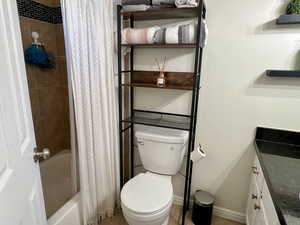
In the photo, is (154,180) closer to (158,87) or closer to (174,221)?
(174,221)

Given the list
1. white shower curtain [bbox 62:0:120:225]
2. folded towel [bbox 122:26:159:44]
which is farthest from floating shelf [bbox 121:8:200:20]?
white shower curtain [bbox 62:0:120:225]

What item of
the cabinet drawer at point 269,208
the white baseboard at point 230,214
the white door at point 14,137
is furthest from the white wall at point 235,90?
the white door at point 14,137

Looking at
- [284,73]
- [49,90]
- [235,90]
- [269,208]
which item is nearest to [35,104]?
[49,90]

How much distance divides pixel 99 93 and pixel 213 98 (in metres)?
0.95

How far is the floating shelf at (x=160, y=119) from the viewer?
65.2 inches

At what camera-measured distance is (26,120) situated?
0.83 meters

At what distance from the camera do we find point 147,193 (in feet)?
4.75

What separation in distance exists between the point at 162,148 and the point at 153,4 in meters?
1.13

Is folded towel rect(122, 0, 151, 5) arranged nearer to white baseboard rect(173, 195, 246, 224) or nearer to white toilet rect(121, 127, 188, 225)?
white toilet rect(121, 127, 188, 225)

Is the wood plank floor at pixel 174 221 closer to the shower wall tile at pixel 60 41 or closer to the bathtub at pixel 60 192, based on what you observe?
the bathtub at pixel 60 192

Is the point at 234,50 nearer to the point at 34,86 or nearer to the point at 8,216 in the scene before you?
the point at 8,216

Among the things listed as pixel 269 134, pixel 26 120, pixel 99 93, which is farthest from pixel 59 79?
pixel 269 134

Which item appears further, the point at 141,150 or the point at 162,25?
the point at 141,150

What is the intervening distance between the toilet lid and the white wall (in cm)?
45
